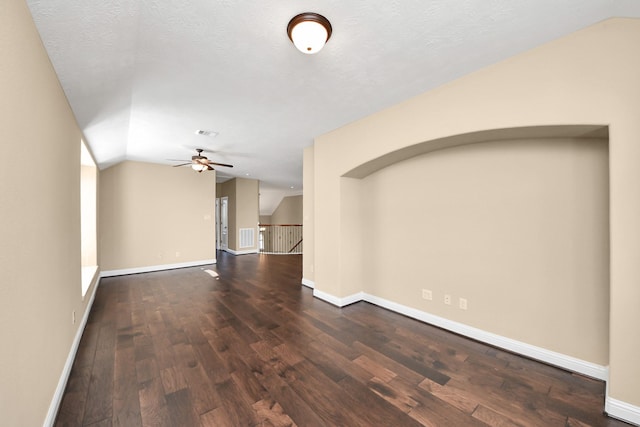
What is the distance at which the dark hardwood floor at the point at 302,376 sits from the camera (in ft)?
5.59

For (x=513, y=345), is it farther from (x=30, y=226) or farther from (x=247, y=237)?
(x=247, y=237)

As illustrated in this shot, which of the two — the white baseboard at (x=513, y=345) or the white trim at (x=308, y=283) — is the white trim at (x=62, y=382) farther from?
the white baseboard at (x=513, y=345)

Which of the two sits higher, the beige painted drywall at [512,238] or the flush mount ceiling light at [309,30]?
the flush mount ceiling light at [309,30]

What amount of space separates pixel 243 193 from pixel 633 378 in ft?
28.3

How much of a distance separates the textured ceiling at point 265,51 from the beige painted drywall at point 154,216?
2.65 metres

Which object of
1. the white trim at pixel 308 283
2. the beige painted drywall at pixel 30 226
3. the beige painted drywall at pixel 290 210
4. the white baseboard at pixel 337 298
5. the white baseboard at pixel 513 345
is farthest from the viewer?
the beige painted drywall at pixel 290 210

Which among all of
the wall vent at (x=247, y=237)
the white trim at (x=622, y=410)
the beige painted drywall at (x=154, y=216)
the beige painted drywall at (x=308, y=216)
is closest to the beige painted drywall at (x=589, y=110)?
the white trim at (x=622, y=410)

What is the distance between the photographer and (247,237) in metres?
8.63

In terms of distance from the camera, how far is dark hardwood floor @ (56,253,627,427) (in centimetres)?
170

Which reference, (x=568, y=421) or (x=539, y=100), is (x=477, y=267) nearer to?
(x=568, y=421)

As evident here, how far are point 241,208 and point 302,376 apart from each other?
7.06 meters

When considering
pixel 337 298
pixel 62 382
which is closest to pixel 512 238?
pixel 337 298

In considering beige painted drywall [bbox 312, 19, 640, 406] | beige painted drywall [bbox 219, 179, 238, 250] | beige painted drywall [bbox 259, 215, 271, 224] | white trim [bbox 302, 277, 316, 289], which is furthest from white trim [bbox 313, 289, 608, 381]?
beige painted drywall [bbox 259, 215, 271, 224]

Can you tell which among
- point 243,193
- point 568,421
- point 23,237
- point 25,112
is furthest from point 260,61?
point 243,193
